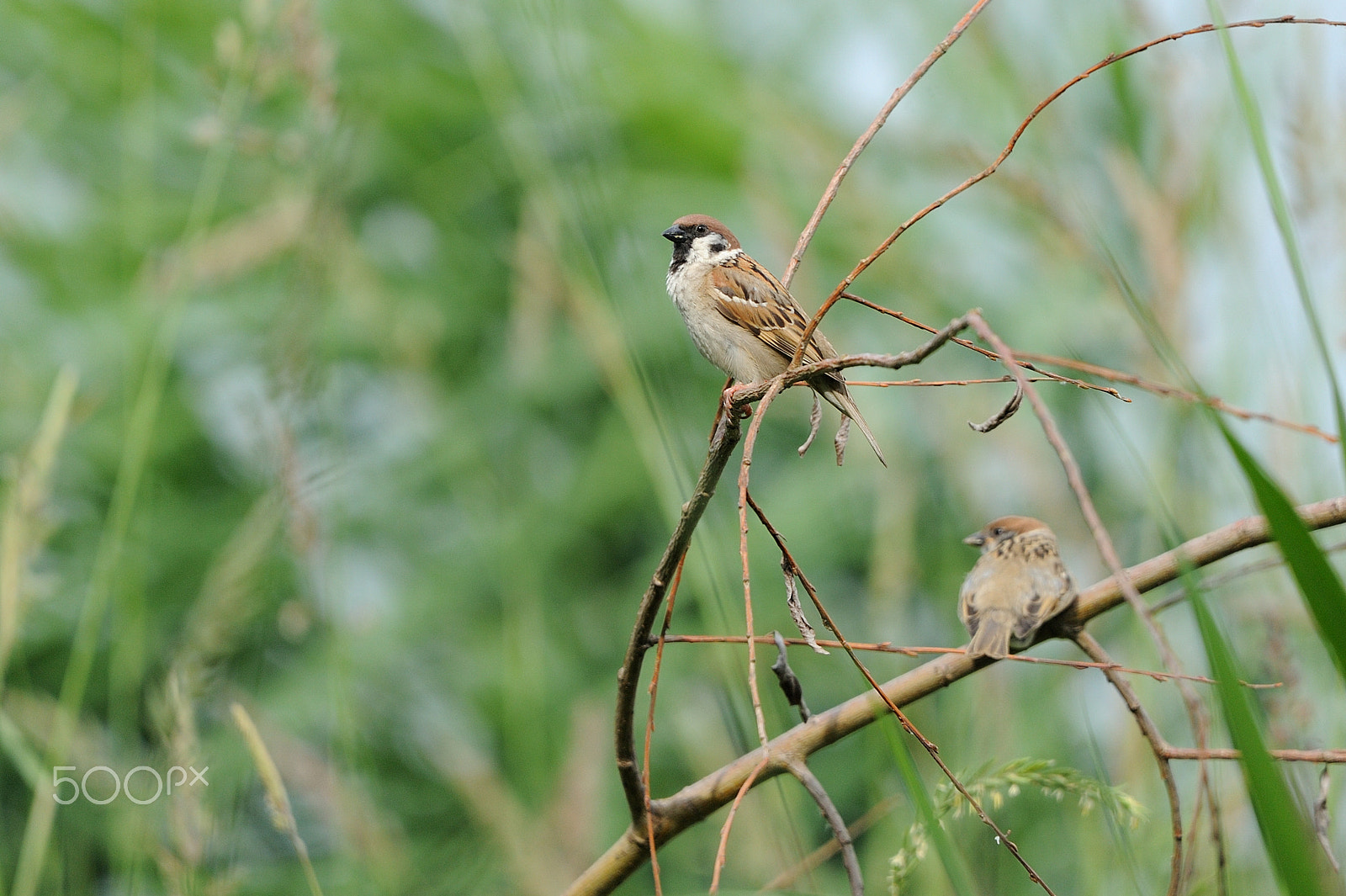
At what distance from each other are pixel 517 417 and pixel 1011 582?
1512mm

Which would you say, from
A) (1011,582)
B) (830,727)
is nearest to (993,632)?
(1011,582)

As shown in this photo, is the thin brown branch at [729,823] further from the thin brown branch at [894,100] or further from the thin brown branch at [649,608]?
the thin brown branch at [894,100]

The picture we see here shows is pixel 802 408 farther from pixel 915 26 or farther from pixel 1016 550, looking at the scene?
pixel 915 26

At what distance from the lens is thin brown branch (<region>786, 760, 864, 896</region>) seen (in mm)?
855

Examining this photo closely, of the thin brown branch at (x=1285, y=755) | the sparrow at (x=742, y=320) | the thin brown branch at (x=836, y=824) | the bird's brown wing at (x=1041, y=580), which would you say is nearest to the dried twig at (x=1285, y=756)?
the thin brown branch at (x=1285, y=755)

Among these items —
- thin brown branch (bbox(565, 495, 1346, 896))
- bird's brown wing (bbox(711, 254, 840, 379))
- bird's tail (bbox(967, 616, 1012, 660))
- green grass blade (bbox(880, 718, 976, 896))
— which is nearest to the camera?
green grass blade (bbox(880, 718, 976, 896))

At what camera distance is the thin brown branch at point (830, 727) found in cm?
85

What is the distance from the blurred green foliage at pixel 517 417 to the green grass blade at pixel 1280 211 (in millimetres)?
343

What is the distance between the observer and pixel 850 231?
3.38 m

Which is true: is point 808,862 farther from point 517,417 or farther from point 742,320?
point 517,417

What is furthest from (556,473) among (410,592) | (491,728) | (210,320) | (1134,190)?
(1134,190)

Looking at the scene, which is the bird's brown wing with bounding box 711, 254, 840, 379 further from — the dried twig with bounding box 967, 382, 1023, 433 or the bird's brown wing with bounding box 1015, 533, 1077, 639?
the dried twig with bounding box 967, 382, 1023, 433

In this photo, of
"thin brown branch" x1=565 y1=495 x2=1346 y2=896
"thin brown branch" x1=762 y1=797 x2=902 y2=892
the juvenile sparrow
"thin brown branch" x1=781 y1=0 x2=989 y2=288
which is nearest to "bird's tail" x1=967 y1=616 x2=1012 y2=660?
the juvenile sparrow

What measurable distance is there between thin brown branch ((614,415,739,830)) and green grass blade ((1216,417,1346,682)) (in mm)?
420
